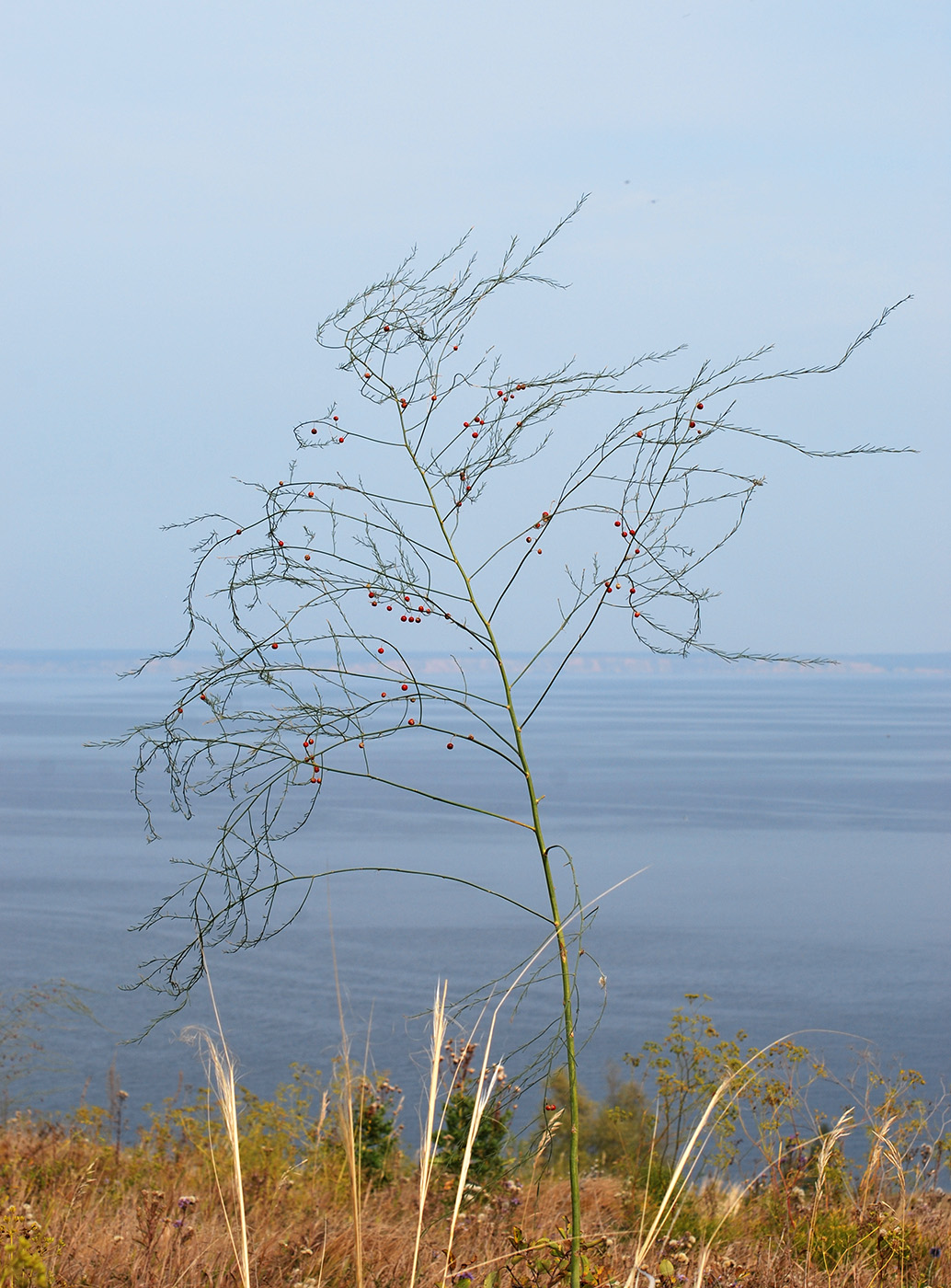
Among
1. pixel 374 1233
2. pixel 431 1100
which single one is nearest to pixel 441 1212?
pixel 374 1233

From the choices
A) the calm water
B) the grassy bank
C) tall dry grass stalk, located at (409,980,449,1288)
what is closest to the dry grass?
the grassy bank

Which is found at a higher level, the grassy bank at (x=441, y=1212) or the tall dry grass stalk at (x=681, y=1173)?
the tall dry grass stalk at (x=681, y=1173)

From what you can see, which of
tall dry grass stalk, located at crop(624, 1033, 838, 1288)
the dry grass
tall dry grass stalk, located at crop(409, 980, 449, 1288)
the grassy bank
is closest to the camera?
tall dry grass stalk, located at crop(409, 980, 449, 1288)

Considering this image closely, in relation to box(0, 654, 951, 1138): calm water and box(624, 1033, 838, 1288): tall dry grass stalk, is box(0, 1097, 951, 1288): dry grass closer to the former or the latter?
box(624, 1033, 838, 1288): tall dry grass stalk

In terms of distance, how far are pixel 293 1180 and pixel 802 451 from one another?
4.42 m

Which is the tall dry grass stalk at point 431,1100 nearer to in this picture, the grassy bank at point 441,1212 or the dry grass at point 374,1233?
Result: the grassy bank at point 441,1212

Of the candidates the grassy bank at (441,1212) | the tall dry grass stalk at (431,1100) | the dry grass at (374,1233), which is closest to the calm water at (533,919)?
the tall dry grass stalk at (431,1100)

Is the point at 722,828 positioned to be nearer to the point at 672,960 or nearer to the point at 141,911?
the point at 672,960

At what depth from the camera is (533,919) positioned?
3534 centimetres

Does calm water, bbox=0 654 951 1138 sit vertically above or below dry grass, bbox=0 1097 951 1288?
below

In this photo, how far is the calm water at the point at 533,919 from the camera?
23.2 m

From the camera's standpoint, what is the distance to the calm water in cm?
2319

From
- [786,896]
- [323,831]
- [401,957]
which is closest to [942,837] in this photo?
[786,896]

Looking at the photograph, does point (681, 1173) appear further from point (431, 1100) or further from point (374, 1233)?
point (374, 1233)
